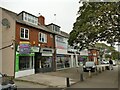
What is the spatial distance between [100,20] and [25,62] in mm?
10343

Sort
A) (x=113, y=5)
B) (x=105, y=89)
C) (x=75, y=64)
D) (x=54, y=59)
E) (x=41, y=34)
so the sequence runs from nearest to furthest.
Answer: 1. (x=105, y=89)
2. (x=113, y=5)
3. (x=41, y=34)
4. (x=54, y=59)
5. (x=75, y=64)

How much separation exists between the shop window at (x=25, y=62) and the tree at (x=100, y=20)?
263 inches

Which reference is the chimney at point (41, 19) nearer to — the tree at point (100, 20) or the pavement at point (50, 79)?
the tree at point (100, 20)

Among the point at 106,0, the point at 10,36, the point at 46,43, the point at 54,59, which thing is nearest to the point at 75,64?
the point at 54,59

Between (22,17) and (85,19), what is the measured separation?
8.95m

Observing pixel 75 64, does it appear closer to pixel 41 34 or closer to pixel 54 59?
pixel 54 59

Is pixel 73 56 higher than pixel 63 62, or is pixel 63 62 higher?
pixel 73 56

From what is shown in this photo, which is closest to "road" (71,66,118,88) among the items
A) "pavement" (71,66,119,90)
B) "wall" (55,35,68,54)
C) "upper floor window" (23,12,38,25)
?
"pavement" (71,66,119,90)

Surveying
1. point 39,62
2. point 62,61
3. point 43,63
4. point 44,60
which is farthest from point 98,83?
point 62,61

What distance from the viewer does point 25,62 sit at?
26.4 m

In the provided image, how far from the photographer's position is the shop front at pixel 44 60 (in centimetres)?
2931

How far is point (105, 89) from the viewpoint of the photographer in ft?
50.8

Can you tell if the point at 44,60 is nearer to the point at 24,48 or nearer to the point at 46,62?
the point at 46,62

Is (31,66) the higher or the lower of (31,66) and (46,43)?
the lower
